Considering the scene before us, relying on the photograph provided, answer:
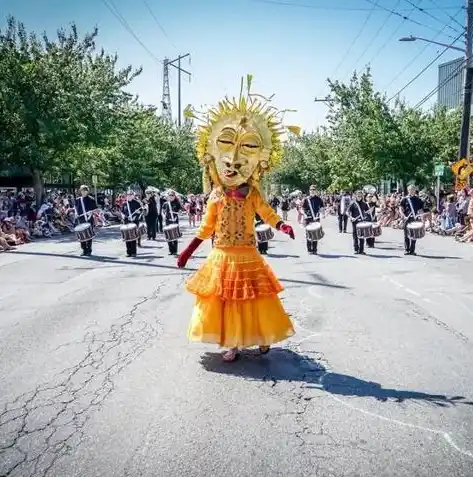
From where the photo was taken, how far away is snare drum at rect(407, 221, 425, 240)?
14.1 m

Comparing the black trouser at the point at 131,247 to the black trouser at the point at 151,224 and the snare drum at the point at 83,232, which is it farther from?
the black trouser at the point at 151,224

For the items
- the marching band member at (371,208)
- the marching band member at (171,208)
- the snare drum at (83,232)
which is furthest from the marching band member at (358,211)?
the snare drum at (83,232)

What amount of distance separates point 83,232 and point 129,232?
127 cm

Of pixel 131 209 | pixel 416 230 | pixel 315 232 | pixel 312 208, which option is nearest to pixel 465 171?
pixel 416 230

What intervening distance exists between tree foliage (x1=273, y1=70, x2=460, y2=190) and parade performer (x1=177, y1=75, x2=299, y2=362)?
25.3 meters

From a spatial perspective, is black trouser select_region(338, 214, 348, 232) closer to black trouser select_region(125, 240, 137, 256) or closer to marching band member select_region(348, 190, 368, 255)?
marching band member select_region(348, 190, 368, 255)

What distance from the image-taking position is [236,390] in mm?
4684

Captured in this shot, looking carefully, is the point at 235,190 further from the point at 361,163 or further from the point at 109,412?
the point at 361,163

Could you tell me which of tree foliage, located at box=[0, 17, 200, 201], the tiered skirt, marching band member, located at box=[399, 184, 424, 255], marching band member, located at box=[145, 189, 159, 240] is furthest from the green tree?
the tiered skirt

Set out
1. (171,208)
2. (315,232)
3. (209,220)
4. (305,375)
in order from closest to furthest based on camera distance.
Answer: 1. (305,375)
2. (209,220)
3. (315,232)
4. (171,208)

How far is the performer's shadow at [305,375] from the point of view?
14.8 feet

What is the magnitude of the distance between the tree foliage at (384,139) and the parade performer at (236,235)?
997 inches

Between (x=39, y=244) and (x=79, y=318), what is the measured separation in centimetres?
1255

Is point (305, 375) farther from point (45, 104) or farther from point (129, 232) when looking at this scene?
point (45, 104)
